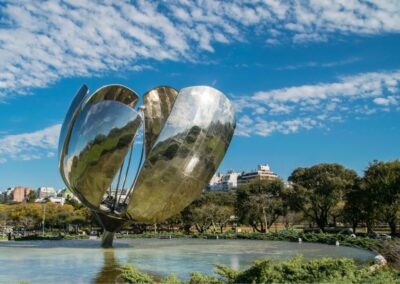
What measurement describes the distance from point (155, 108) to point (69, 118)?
16.3ft

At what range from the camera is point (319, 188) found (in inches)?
1817

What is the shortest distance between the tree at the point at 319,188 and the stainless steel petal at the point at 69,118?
104 ft

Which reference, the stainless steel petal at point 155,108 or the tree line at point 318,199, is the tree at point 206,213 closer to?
the tree line at point 318,199

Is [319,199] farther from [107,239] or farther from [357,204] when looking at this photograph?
[107,239]

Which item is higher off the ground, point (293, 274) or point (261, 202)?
point (261, 202)

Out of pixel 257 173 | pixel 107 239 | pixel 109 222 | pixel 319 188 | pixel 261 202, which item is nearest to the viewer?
pixel 109 222

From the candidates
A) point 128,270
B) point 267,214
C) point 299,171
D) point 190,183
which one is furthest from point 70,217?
point 128,270

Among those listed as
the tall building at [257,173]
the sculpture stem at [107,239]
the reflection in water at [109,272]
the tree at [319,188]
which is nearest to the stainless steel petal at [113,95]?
the reflection in water at [109,272]

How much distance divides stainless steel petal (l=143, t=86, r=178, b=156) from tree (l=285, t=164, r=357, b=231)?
2688cm

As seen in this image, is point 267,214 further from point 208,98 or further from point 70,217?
point 208,98

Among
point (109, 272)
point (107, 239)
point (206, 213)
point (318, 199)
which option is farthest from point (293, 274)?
point (206, 213)

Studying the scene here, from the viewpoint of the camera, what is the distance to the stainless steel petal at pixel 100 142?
17.1m

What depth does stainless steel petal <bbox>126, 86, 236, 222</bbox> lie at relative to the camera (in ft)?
54.1

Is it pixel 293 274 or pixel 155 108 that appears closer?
pixel 293 274
